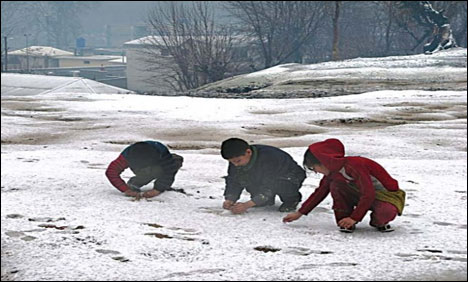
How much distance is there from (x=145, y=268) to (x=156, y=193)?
2.22 m

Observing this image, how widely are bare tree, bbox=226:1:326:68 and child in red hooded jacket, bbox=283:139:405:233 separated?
5230 cm

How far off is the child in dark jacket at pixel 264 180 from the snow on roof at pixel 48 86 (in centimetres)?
2953

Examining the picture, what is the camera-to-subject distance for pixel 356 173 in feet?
16.2

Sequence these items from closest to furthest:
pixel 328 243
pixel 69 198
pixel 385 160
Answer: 1. pixel 328 243
2. pixel 69 198
3. pixel 385 160

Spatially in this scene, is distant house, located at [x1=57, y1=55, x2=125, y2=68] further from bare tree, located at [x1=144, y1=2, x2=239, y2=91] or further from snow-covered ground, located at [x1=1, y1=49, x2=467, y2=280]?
snow-covered ground, located at [x1=1, y1=49, x2=467, y2=280]

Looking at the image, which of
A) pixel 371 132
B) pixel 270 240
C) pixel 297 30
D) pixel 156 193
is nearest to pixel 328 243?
Answer: pixel 270 240

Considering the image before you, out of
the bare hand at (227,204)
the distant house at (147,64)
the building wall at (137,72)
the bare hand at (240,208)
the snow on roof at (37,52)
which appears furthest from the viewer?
the building wall at (137,72)

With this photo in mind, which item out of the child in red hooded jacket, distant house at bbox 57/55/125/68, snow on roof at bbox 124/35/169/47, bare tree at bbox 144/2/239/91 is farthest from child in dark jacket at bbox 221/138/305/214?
distant house at bbox 57/55/125/68

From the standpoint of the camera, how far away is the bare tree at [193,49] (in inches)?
1785

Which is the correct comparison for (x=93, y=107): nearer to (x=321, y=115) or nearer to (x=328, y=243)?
(x=321, y=115)

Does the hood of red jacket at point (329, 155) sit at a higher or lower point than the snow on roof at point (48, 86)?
higher

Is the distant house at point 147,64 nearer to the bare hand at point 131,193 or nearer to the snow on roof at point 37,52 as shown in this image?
the snow on roof at point 37,52

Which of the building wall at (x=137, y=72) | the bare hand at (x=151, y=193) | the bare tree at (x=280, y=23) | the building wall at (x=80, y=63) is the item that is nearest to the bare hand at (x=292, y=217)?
the bare hand at (x=151, y=193)

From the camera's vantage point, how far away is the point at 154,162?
20.4 ft
